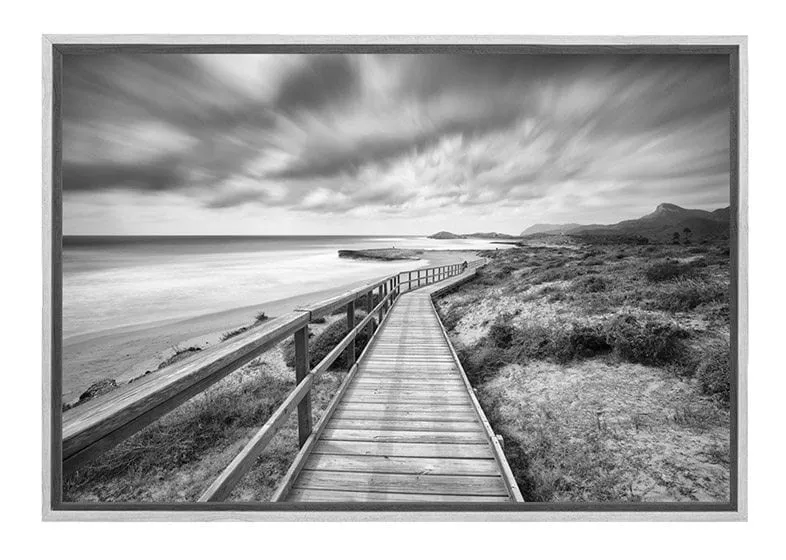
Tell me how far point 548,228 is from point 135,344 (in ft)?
30.2

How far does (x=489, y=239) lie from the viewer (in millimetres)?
4801

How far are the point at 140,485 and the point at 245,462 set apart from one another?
257 cm

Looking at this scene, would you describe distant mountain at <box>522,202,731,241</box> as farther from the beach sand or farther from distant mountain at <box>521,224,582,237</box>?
the beach sand

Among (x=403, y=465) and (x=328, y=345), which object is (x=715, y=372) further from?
(x=328, y=345)

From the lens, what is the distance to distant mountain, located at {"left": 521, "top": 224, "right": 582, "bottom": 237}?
4.09m

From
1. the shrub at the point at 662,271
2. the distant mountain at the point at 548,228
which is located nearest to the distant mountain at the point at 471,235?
the distant mountain at the point at 548,228

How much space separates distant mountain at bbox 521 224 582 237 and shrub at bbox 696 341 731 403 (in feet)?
6.01

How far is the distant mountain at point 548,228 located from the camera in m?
4.09

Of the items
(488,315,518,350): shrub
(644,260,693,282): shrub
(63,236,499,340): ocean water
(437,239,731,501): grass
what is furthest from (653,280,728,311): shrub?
(63,236,499,340): ocean water

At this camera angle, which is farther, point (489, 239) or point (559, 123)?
point (489, 239)

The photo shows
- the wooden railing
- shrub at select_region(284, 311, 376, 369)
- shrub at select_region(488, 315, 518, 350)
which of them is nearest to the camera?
the wooden railing

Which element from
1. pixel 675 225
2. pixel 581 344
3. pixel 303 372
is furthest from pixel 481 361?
pixel 303 372
